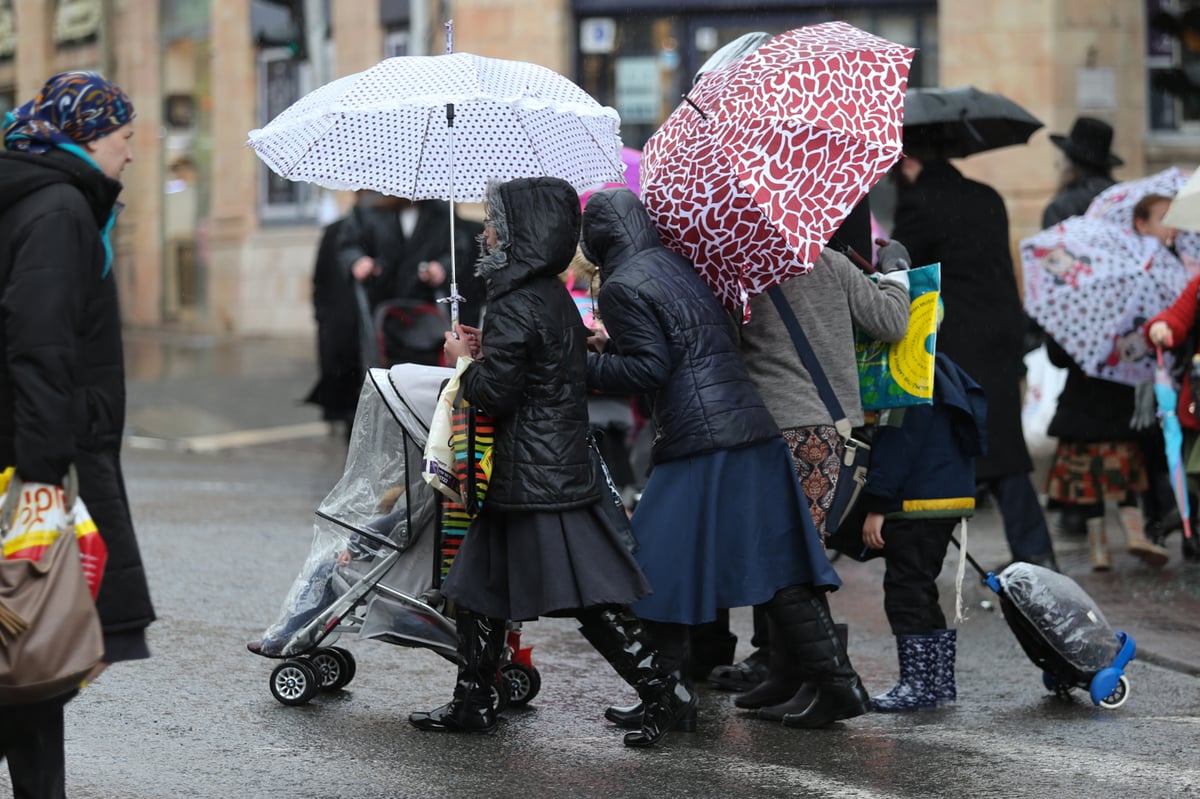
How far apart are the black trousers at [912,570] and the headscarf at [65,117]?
2.95 metres

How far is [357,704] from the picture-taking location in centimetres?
620

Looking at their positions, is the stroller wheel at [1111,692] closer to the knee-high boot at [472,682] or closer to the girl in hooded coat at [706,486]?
the girl in hooded coat at [706,486]

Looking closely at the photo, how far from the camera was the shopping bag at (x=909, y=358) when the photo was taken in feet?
20.1

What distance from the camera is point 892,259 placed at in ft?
21.2

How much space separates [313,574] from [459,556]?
66 cm

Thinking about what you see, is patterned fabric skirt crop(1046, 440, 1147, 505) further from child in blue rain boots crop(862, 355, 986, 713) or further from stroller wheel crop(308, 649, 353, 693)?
stroller wheel crop(308, 649, 353, 693)

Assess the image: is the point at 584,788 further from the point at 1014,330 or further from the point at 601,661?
the point at 1014,330

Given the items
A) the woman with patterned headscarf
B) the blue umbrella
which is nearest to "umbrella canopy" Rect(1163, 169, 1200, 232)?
the blue umbrella

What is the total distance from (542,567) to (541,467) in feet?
0.92

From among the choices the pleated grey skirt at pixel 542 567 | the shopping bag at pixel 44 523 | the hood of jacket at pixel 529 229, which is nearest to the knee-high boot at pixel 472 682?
the pleated grey skirt at pixel 542 567

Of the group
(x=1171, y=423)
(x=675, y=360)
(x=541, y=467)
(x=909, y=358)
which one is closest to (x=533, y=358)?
(x=541, y=467)

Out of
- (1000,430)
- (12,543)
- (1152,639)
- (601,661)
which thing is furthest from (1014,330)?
(12,543)

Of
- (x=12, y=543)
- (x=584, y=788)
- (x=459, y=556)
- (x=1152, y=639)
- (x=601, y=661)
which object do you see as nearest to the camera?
(x=12, y=543)

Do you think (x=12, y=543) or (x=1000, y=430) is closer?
(x=12, y=543)
